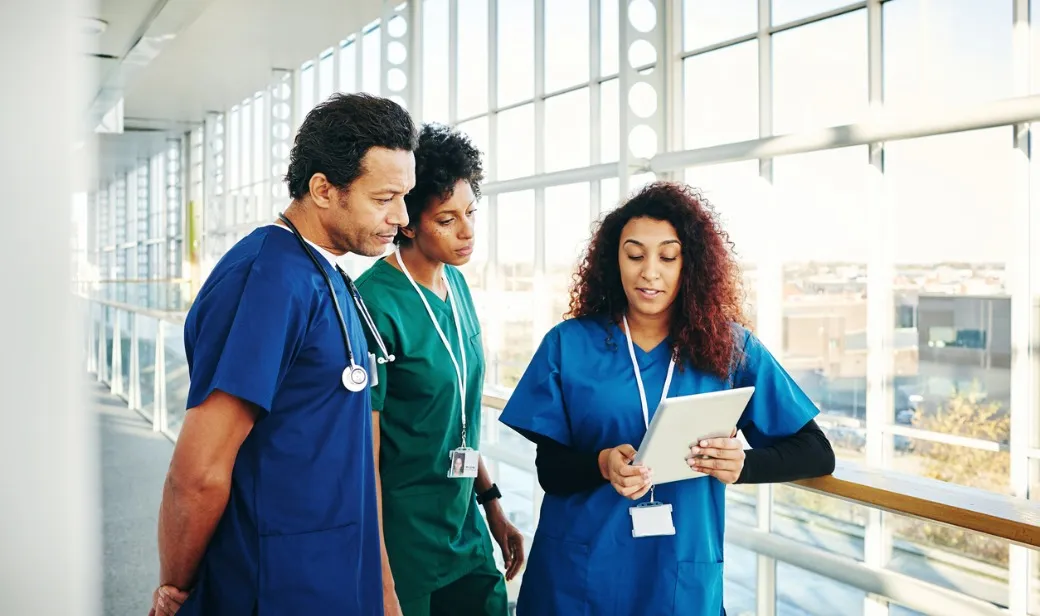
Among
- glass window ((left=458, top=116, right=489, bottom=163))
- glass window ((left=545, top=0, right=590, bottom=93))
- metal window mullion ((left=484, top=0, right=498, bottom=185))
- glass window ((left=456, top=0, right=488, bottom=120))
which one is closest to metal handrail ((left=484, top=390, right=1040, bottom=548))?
glass window ((left=545, top=0, right=590, bottom=93))

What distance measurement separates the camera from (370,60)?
10133mm

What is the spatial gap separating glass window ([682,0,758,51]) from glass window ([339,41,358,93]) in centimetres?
649

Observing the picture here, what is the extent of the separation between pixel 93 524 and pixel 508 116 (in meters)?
7.29

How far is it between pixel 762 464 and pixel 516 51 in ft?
20.9

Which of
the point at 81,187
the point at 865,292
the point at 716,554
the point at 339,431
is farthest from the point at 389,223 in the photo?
the point at 865,292

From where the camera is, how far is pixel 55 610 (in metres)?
0.30

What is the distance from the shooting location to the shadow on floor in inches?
135

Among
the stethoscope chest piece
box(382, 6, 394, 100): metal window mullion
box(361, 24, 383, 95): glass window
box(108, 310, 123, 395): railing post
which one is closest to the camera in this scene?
the stethoscope chest piece

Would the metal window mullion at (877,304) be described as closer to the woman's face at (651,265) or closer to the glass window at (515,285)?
the woman's face at (651,265)

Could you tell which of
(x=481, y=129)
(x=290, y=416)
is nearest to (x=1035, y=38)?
(x=290, y=416)

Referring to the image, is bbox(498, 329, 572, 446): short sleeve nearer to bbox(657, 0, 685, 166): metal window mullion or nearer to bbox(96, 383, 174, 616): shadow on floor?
bbox(96, 383, 174, 616): shadow on floor

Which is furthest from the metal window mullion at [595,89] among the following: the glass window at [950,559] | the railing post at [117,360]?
the railing post at [117,360]

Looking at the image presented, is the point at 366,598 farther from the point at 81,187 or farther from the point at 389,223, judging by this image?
the point at 81,187

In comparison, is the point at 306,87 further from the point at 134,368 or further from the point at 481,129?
the point at 134,368
